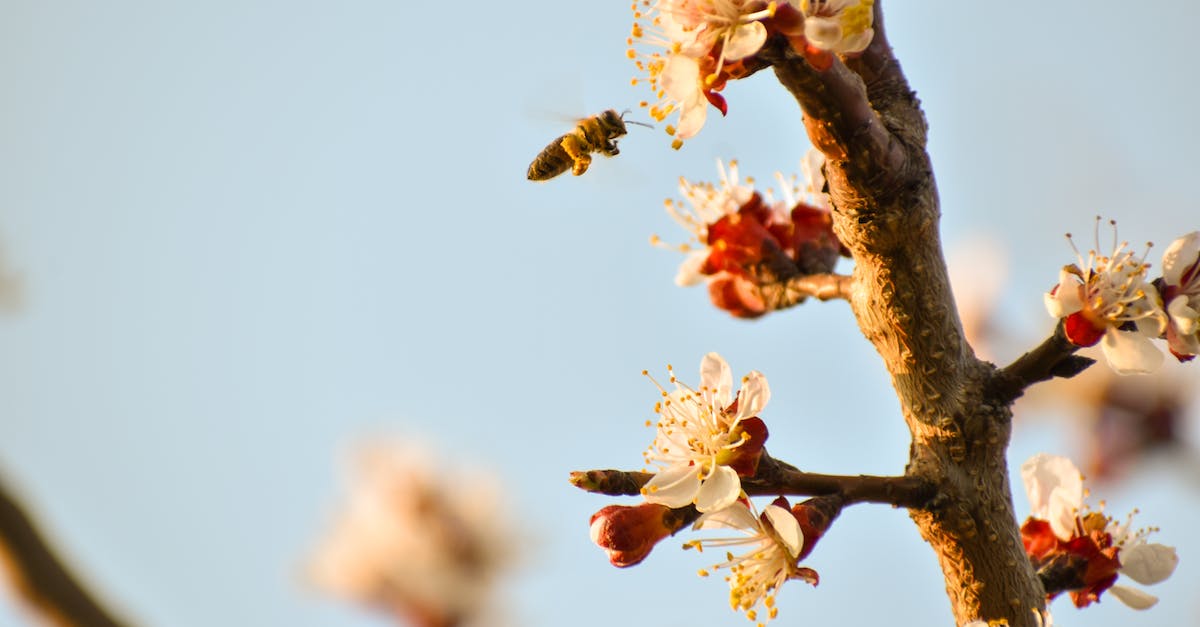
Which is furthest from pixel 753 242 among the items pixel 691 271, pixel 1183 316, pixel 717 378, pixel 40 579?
pixel 40 579

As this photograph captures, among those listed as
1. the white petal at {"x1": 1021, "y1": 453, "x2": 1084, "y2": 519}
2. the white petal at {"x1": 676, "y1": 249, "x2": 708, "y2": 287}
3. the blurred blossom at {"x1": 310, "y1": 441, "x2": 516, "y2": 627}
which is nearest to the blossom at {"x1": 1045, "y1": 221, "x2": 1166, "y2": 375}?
the white petal at {"x1": 1021, "y1": 453, "x2": 1084, "y2": 519}

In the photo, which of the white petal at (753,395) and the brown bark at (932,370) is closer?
the brown bark at (932,370)

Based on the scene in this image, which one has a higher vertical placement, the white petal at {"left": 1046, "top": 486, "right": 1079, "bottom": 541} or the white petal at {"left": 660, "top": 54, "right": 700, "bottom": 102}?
the white petal at {"left": 660, "top": 54, "right": 700, "bottom": 102}

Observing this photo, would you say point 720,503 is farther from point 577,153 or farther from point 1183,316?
point 577,153

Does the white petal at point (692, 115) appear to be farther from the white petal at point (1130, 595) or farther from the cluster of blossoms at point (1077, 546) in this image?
the white petal at point (1130, 595)

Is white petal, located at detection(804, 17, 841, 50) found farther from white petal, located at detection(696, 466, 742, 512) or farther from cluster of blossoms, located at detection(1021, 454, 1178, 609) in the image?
cluster of blossoms, located at detection(1021, 454, 1178, 609)

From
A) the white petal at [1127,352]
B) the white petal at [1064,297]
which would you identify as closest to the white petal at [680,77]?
the white petal at [1064,297]

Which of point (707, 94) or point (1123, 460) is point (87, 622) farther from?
point (1123, 460)
